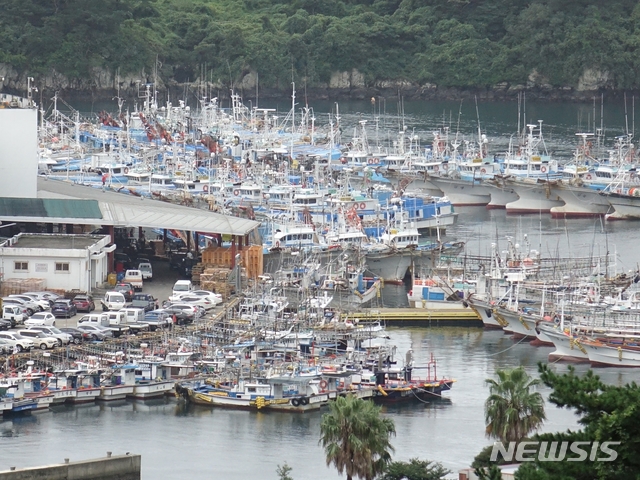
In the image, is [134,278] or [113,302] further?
[134,278]

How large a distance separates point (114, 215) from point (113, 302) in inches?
150

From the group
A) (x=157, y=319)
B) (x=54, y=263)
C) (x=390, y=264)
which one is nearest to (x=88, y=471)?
(x=157, y=319)

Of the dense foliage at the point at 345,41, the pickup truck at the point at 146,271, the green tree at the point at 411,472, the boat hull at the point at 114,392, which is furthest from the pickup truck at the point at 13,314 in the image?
the dense foliage at the point at 345,41

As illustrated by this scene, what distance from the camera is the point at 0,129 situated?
37.4 metres

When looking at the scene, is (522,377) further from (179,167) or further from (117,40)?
(117,40)

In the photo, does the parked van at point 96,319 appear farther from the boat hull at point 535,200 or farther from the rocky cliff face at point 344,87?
the rocky cliff face at point 344,87

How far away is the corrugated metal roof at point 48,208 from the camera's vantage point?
36.4 m

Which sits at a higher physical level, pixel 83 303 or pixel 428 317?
pixel 83 303

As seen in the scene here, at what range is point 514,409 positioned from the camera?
80.1ft

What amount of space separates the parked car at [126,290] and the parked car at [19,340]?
11.1 ft

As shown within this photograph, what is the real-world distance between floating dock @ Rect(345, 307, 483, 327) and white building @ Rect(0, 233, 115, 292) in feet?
15.6

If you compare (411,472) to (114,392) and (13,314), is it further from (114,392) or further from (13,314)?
(13,314)

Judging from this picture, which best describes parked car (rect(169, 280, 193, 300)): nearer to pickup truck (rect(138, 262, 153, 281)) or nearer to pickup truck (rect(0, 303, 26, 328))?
pickup truck (rect(138, 262, 153, 281))

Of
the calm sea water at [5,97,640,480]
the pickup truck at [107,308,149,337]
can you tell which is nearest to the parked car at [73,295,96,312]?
the pickup truck at [107,308,149,337]
